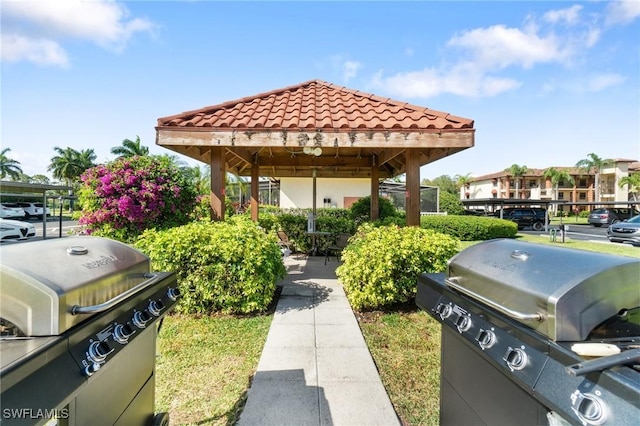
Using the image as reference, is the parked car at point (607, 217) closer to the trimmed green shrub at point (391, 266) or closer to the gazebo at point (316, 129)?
the gazebo at point (316, 129)

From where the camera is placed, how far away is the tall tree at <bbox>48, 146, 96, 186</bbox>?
160 ft

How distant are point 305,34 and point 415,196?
4.72 meters

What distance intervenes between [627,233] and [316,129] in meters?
20.3

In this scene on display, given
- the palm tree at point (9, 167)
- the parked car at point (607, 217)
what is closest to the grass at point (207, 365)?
the parked car at point (607, 217)

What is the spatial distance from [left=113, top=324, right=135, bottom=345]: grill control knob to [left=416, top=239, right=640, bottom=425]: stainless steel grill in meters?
1.71

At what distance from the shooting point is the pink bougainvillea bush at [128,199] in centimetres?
538

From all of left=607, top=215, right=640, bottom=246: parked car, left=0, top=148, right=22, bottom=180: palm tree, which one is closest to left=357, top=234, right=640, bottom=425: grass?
left=607, top=215, right=640, bottom=246: parked car

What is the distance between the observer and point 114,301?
4.54 ft

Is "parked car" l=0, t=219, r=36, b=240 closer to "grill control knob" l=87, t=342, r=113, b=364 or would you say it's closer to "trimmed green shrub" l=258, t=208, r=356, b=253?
"trimmed green shrub" l=258, t=208, r=356, b=253

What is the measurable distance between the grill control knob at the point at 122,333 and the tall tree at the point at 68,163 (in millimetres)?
59937

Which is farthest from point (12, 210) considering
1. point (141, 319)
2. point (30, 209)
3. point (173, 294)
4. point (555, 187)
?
point (555, 187)

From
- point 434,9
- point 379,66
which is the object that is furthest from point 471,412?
point 379,66

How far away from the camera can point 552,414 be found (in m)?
→ 1.08

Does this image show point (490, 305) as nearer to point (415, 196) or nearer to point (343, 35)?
point (415, 196)
